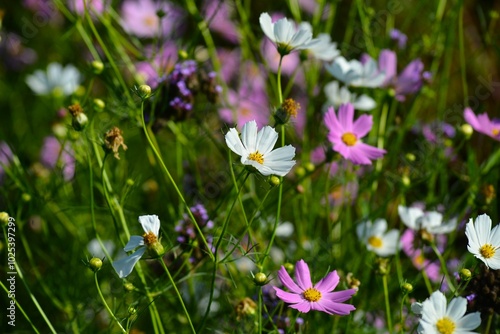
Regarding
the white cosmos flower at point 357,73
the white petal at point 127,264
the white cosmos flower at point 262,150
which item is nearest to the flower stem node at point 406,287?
the white cosmos flower at point 262,150

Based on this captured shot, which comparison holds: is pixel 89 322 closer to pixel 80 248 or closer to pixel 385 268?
pixel 80 248

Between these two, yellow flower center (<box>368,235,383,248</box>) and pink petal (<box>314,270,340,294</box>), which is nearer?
pink petal (<box>314,270,340,294</box>)

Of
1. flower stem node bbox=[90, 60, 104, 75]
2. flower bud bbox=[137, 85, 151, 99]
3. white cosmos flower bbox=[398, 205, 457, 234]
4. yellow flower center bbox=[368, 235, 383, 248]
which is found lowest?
yellow flower center bbox=[368, 235, 383, 248]

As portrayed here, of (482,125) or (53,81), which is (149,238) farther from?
(53,81)

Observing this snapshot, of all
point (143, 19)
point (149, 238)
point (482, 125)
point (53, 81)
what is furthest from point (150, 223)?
point (143, 19)

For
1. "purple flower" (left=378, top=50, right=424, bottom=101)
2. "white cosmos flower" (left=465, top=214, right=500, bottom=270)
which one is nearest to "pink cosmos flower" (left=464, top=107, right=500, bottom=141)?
"purple flower" (left=378, top=50, right=424, bottom=101)

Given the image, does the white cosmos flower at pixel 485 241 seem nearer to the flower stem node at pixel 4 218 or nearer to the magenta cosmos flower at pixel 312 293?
the magenta cosmos flower at pixel 312 293

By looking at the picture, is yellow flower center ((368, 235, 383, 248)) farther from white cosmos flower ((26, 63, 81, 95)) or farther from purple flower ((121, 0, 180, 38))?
purple flower ((121, 0, 180, 38))
